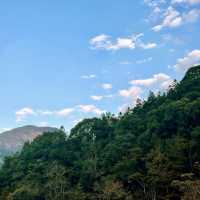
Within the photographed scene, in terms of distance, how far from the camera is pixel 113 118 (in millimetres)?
88250

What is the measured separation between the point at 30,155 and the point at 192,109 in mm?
38159

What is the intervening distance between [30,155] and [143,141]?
30.0 metres

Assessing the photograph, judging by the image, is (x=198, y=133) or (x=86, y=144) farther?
(x=86, y=144)

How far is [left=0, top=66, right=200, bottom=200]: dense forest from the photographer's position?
169ft

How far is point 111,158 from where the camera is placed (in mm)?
64750

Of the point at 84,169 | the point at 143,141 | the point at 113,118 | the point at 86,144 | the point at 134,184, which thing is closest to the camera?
the point at 134,184

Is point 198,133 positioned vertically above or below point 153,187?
above

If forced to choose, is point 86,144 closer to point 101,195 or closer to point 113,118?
point 113,118

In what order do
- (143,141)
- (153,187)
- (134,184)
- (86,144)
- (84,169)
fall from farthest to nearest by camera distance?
(86,144) → (84,169) → (143,141) → (134,184) → (153,187)

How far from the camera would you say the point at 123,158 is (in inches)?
2350

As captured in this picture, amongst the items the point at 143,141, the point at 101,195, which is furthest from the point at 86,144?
the point at 101,195

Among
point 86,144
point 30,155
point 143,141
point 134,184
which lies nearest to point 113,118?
point 86,144

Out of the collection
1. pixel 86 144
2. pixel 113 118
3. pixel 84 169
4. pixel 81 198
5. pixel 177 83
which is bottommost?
pixel 81 198

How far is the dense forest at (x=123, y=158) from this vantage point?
5156 cm
